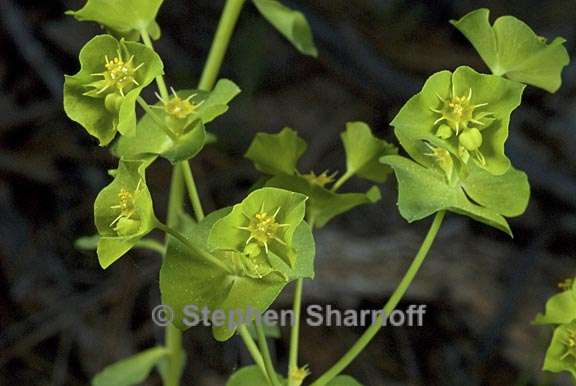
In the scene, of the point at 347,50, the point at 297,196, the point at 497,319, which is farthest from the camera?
the point at 347,50

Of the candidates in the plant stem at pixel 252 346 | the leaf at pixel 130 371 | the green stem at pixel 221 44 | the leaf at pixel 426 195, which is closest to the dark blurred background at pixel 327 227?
the leaf at pixel 130 371

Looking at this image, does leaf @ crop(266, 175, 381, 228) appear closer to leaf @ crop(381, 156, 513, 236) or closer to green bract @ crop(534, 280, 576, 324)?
leaf @ crop(381, 156, 513, 236)

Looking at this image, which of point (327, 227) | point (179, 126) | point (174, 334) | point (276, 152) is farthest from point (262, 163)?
point (327, 227)

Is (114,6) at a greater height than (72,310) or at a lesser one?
greater

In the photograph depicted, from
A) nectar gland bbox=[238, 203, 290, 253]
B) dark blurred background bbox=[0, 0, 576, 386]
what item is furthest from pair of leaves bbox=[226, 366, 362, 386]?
dark blurred background bbox=[0, 0, 576, 386]

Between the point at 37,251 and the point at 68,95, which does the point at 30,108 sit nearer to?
the point at 37,251

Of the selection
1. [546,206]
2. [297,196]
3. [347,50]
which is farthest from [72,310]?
[297,196]

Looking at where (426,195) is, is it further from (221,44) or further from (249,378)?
(221,44)

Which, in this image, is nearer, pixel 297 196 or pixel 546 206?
pixel 297 196
